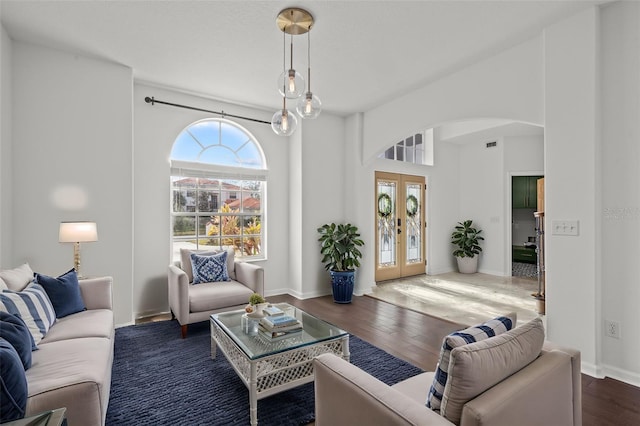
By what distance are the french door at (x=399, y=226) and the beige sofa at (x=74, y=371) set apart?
4.47m

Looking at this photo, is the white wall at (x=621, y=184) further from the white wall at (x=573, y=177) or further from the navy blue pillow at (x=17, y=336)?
the navy blue pillow at (x=17, y=336)

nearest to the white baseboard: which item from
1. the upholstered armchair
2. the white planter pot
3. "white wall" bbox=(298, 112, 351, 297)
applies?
the upholstered armchair

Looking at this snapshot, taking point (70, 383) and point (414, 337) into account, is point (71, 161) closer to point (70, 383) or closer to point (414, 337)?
point (70, 383)

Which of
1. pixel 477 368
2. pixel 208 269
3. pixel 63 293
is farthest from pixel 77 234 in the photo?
pixel 477 368

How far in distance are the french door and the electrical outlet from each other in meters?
3.53

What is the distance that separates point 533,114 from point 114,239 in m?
4.33

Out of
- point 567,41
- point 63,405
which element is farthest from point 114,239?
point 567,41

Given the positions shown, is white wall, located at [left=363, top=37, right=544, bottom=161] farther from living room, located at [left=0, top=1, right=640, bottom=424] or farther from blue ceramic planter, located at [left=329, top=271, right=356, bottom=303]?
blue ceramic planter, located at [left=329, top=271, right=356, bottom=303]

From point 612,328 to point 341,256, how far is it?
9.70ft

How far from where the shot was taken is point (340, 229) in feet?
15.6

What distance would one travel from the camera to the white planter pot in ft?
21.5

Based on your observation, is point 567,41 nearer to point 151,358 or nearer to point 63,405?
point 63,405

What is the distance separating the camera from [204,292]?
336 cm

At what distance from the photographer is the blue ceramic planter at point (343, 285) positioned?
4512mm
